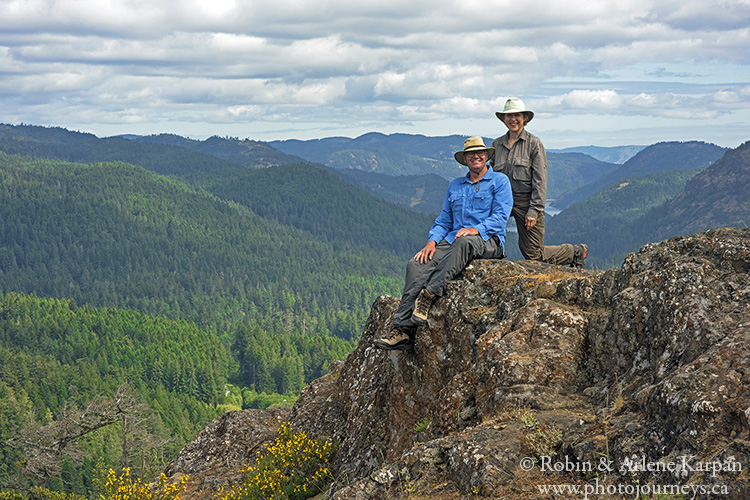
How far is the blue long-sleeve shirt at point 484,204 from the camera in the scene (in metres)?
13.5

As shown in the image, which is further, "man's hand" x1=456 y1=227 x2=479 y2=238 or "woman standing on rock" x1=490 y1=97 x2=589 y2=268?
"woman standing on rock" x1=490 y1=97 x2=589 y2=268

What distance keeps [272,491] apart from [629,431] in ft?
26.7

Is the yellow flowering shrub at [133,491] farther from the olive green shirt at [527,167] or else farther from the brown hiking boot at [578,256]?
the brown hiking boot at [578,256]

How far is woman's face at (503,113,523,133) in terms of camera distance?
1505 centimetres

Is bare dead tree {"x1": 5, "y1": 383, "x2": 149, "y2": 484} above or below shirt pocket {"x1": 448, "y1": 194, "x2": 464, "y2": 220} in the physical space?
below

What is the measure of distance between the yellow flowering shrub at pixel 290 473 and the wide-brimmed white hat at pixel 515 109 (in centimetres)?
869

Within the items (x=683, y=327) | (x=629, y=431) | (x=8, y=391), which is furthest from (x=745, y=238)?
(x=8, y=391)

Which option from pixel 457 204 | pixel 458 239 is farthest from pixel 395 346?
pixel 457 204

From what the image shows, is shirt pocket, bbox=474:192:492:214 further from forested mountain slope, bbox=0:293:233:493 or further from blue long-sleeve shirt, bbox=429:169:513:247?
forested mountain slope, bbox=0:293:233:493

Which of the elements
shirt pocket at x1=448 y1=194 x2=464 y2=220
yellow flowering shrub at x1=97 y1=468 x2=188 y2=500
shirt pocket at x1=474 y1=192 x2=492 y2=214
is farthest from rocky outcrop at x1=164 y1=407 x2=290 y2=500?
shirt pocket at x1=474 y1=192 x2=492 y2=214

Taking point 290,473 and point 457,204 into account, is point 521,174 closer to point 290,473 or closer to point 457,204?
point 457,204

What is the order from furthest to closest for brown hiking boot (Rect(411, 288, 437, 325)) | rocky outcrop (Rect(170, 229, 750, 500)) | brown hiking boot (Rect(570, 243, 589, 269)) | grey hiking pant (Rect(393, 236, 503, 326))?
brown hiking boot (Rect(570, 243, 589, 269)), grey hiking pant (Rect(393, 236, 503, 326)), brown hiking boot (Rect(411, 288, 437, 325)), rocky outcrop (Rect(170, 229, 750, 500))

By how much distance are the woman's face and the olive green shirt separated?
24 centimetres

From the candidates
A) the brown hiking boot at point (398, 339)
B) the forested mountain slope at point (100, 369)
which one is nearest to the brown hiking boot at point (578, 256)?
the brown hiking boot at point (398, 339)
